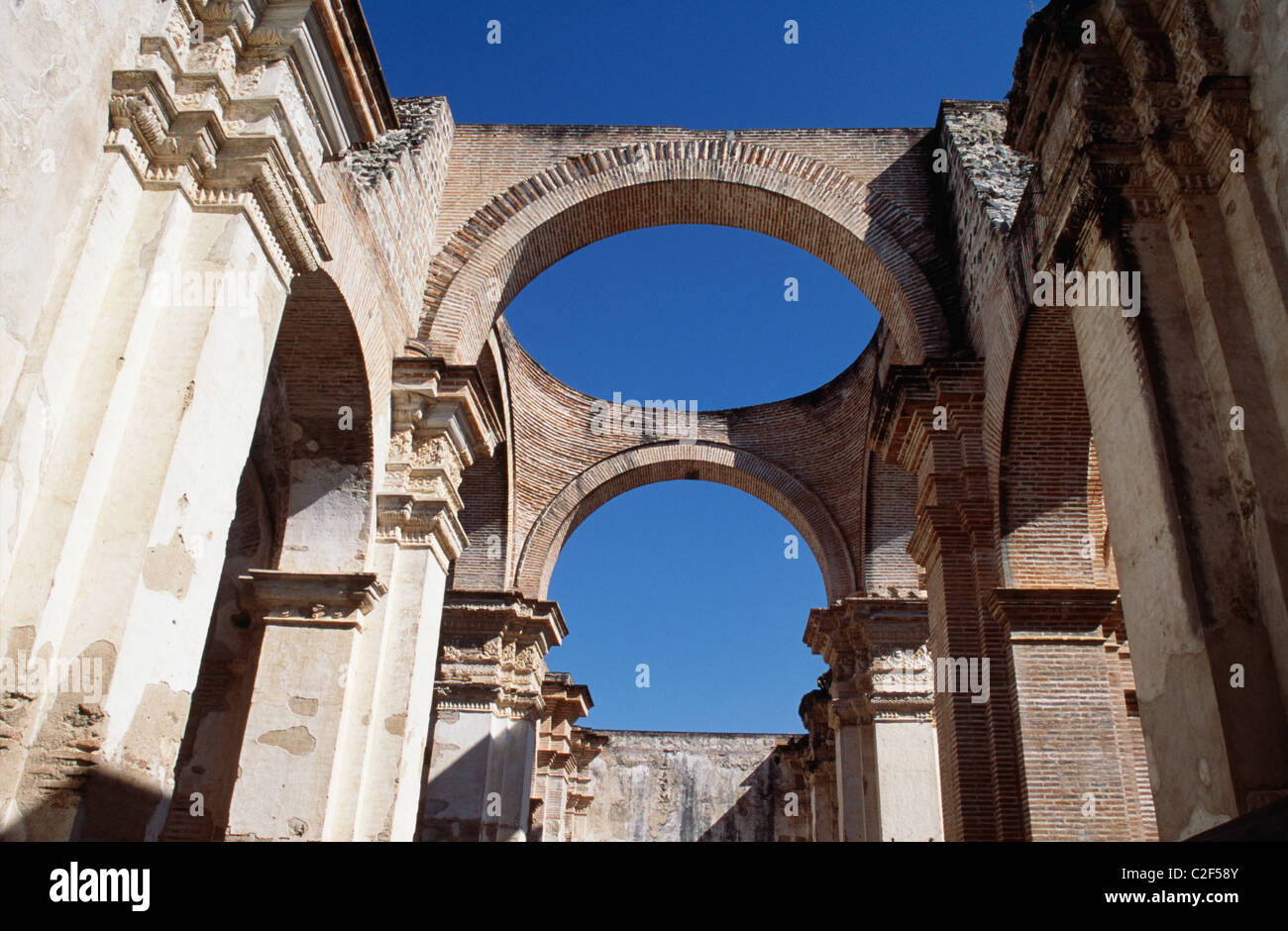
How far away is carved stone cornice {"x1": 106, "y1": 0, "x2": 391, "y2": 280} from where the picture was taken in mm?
3479

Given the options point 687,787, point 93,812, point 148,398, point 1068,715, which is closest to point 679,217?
point 1068,715

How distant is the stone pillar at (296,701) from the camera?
5.63 meters

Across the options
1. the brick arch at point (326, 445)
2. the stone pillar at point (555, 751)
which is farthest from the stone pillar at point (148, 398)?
the stone pillar at point (555, 751)

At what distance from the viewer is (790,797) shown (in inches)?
758

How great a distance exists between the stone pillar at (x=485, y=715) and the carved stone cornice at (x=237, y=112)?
6.94 m

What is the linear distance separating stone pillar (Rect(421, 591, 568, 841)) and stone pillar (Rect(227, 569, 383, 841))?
4.18m

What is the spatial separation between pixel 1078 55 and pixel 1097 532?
592 cm

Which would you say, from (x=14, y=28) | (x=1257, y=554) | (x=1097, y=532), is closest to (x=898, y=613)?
(x=1097, y=532)

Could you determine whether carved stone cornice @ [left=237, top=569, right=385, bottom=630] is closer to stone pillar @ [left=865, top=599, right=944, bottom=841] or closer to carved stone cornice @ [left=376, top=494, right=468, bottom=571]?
carved stone cornice @ [left=376, top=494, right=468, bottom=571]

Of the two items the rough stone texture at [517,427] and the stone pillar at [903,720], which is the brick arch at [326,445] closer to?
the rough stone texture at [517,427]

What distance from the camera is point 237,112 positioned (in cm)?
377

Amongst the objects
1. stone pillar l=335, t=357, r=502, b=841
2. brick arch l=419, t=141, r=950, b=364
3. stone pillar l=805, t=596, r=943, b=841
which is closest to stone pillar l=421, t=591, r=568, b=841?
stone pillar l=805, t=596, r=943, b=841

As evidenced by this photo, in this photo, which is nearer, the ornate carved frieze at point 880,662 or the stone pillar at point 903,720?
the stone pillar at point 903,720

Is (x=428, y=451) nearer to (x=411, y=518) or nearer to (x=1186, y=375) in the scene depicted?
(x=411, y=518)
